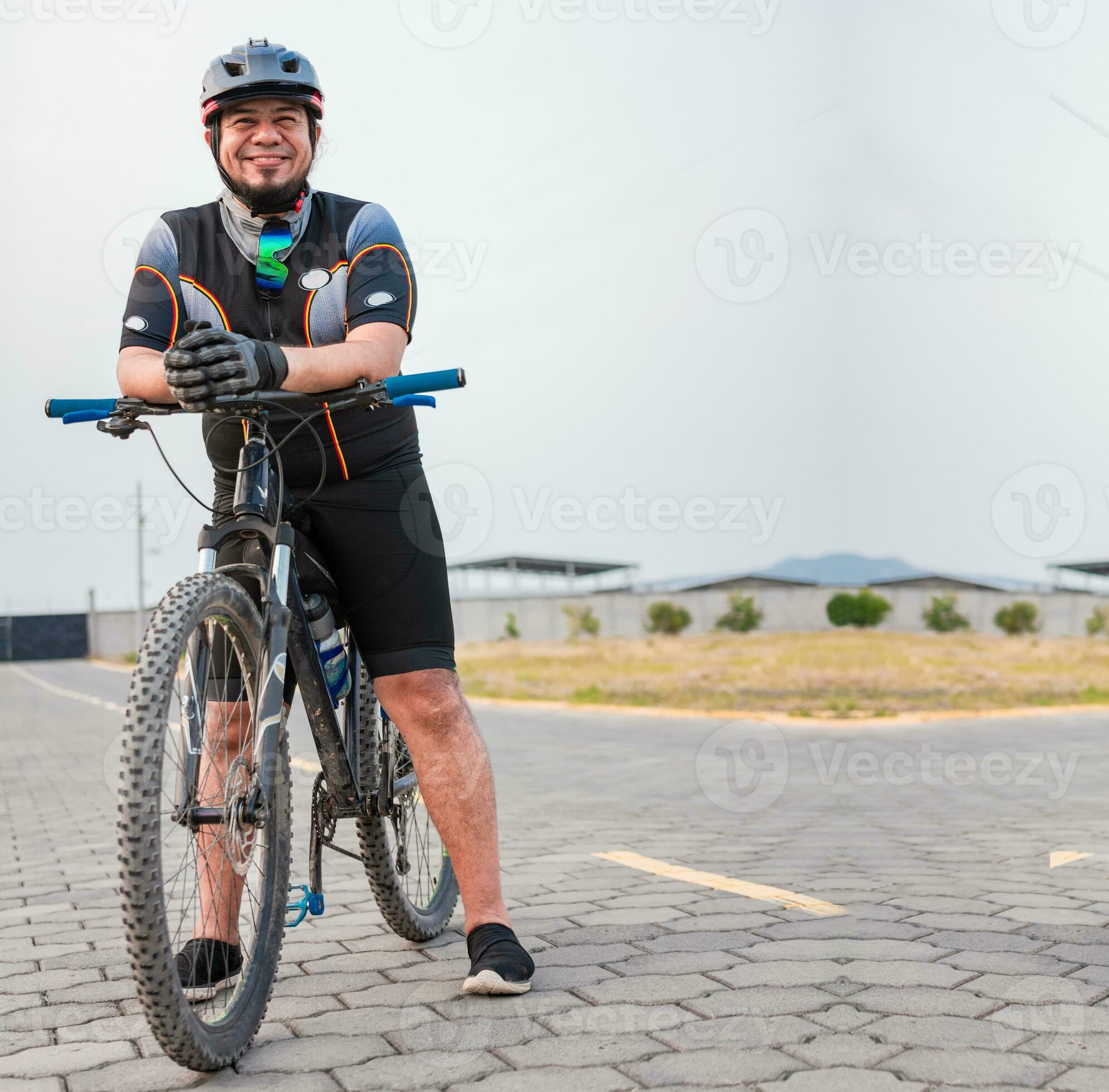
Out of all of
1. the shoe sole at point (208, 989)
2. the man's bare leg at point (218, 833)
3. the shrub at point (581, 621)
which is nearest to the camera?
the shoe sole at point (208, 989)

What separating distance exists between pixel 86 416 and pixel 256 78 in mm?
895

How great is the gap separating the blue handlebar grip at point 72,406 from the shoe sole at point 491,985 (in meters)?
1.60

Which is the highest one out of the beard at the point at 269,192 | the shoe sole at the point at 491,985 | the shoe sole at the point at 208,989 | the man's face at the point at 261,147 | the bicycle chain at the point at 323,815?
the man's face at the point at 261,147

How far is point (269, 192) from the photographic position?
2.95 m

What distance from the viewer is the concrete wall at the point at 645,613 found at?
153 feet

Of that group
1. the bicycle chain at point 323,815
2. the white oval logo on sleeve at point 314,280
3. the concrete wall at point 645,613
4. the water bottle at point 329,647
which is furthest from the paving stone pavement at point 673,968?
the concrete wall at point 645,613

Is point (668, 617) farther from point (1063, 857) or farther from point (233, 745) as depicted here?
point (233, 745)

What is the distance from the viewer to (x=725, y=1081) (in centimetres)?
229

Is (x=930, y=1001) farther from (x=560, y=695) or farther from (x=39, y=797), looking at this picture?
(x=560, y=695)

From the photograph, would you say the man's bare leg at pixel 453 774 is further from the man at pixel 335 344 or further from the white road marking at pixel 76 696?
the white road marking at pixel 76 696

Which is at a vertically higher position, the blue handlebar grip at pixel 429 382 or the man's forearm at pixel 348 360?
the man's forearm at pixel 348 360

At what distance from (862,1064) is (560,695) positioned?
19.0 metres

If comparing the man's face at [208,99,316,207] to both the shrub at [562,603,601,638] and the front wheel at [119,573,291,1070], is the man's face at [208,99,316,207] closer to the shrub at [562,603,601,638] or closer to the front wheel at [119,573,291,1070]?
the front wheel at [119,573,291,1070]

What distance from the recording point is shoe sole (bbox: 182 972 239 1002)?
2504 millimetres
